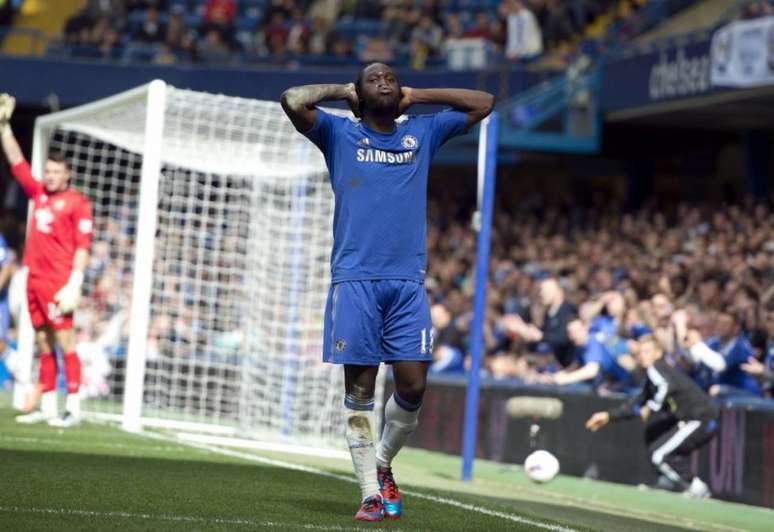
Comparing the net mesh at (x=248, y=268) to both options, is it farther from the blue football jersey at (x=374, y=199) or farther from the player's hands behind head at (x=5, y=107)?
the blue football jersey at (x=374, y=199)

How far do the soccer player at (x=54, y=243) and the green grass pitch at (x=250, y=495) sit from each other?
0.69 metres

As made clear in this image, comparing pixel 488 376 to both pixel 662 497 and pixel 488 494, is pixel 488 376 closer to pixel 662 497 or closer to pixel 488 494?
pixel 662 497

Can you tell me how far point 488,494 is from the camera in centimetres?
991

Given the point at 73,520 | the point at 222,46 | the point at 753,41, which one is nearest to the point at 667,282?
the point at 753,41

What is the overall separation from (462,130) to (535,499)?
11.6 ft

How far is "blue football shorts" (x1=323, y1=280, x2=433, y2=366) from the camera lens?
6.79m

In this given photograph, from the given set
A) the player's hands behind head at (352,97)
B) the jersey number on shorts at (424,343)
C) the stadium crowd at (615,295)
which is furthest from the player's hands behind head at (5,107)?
the stadium crowd at (615,295)

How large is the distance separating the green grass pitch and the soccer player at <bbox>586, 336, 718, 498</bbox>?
295mm

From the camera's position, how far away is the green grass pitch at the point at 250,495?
6.56 meters

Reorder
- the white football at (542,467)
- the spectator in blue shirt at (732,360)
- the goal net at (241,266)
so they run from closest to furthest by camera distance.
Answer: the white football at (542,467)
the spectator in blue shirt at (732,360)
the goal net at (241,266)

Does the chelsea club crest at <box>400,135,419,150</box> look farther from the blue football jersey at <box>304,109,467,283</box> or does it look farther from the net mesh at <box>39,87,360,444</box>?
the net mesh at <box>39,87,360,444</box>

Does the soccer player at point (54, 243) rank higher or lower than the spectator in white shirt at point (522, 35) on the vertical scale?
lower

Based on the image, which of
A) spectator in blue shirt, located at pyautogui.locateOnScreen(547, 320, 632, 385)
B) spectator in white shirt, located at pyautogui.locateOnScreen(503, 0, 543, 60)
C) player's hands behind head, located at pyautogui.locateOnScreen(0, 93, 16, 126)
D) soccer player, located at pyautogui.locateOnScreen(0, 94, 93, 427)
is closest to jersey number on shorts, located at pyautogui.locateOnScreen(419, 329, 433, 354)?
soccer player, located at pyautogui.locateOnScreen(0, 94, 93, 427)

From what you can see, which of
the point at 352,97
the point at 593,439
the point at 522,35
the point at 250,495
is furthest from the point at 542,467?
the point at 522,35
